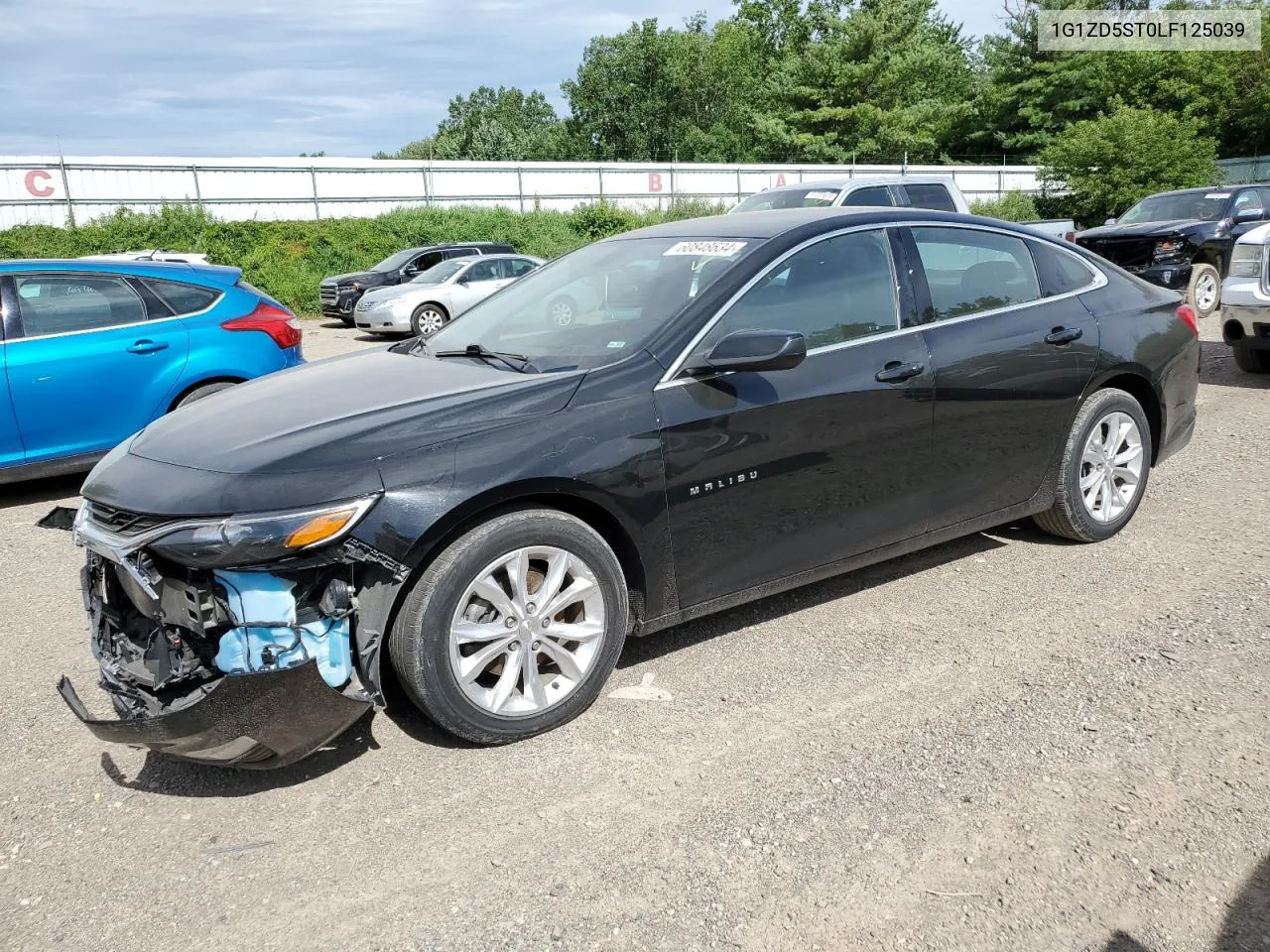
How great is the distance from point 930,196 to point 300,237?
69.2 ft

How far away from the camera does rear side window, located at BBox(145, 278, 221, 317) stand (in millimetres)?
7254

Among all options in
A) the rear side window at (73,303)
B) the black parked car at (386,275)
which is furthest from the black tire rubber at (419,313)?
the rear side window at (73,303)

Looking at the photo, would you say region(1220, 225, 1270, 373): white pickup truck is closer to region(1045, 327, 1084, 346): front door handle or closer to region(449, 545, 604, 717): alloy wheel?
region(1045, 327, 1084, 346): front door handle

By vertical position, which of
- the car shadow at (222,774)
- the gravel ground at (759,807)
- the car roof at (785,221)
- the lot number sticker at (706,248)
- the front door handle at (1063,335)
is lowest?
the gravel ground at (759,807)

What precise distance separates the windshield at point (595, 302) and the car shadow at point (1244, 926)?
2317 millimetres

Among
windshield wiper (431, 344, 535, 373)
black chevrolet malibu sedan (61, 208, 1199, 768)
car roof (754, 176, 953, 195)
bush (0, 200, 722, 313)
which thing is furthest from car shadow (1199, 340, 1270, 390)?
bush (0, 200, 722, 313)

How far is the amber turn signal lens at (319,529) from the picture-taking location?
2.93 meters

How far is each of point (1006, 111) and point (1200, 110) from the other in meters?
8.48

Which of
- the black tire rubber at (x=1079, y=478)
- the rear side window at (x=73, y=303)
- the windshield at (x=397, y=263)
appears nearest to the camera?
the black tire rubber at (x=1079, y=478)

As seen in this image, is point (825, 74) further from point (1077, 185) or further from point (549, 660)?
point (549, 660)

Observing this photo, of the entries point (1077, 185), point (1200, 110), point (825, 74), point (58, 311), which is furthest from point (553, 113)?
point (58, 311)

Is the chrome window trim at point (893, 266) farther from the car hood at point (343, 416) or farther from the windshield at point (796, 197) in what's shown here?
the windshield at point (796, 197)

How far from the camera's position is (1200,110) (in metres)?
44.5

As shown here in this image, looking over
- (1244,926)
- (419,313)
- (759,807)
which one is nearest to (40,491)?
(759,807)
